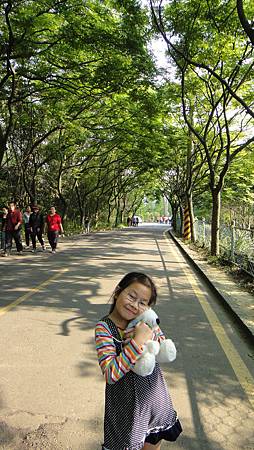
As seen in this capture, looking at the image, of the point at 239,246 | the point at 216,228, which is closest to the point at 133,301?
the point at 239,246

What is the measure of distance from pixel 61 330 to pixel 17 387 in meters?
1.66

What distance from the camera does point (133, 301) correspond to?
1968mm

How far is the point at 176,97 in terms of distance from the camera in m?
14.6

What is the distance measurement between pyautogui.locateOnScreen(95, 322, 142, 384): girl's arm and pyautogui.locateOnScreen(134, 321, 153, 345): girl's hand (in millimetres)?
22

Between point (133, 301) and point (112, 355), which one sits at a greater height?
point (133, 301)

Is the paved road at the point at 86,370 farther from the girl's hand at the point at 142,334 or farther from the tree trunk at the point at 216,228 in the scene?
the tree trunk at the point at 216,228

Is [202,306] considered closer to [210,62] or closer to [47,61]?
[210,62]

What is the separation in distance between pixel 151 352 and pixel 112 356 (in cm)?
22

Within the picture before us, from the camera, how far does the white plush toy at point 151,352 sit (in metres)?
1.75

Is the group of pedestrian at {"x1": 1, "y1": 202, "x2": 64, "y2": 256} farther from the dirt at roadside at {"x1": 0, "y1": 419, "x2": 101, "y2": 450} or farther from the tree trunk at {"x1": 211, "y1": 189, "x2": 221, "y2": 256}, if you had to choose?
the dirt at roadside at {"x1": 0, "y1": 419, "x2": 101, "y2": 450}

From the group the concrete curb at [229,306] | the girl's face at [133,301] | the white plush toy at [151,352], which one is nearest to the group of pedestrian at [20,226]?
the concrete curb at [229,306]

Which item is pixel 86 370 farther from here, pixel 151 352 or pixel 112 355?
pixel 151 352

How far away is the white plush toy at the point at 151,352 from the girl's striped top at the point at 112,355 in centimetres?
3

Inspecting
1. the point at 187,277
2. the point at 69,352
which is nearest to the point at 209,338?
the point at 69,352
